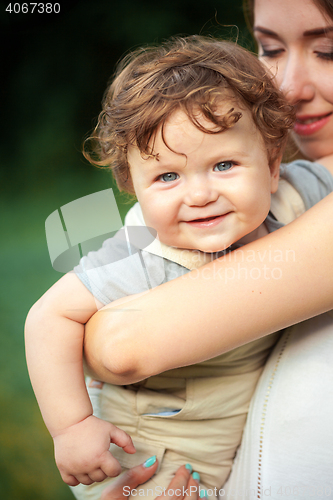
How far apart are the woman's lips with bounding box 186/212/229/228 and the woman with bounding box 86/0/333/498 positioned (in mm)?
70

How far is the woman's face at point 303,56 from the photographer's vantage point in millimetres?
776

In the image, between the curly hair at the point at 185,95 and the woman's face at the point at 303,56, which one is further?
the woman's face at the point at 303,56

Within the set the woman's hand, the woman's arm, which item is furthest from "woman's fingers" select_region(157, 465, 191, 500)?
the woman's arm

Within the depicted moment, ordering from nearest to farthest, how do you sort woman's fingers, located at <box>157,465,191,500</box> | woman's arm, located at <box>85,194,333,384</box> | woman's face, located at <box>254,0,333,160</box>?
woman's arm, located at <box>85,194,333,384</box> < woman's fingers, located at <box>157,465,191,500</box> < woman's face, located at <box>254,0,333,160</box>

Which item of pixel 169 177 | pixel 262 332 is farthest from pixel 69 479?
pixel 169 177

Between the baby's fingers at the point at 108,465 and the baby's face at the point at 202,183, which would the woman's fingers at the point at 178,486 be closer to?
the baby's fingers at the point at 108,465

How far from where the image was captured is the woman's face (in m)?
0.78

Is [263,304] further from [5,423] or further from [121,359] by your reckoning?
[5,423]

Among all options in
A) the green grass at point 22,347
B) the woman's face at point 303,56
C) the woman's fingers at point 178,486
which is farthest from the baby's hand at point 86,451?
the woman's face at point 303,56

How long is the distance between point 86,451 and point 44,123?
2.10 ft

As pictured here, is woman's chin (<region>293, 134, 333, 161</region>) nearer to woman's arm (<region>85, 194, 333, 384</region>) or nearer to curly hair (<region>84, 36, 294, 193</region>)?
curly hair (<region>84, 36, 294, 193</region>)

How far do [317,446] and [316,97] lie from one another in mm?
626

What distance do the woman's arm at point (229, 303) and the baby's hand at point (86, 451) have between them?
0.36ft

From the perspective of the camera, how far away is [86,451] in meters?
0.57
